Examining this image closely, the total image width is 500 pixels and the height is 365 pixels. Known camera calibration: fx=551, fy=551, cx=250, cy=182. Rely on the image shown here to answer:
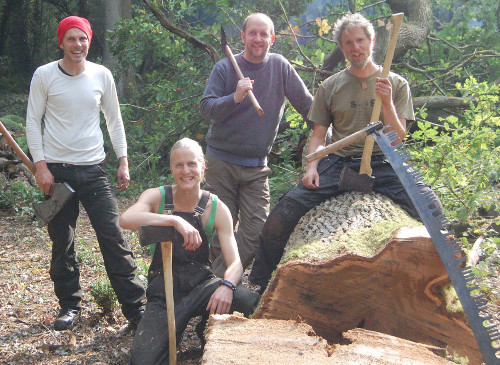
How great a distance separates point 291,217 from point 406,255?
106 centimetres

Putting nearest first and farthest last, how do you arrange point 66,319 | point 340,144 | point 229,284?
point 229,284, point 340,144, point 66,319

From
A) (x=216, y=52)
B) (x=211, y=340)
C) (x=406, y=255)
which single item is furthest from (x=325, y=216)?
(x=216, y=52)

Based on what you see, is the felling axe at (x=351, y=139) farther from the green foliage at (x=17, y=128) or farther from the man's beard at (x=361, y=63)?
the green foliage at (x=17, y=128)

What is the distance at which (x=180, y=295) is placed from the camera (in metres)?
3.24

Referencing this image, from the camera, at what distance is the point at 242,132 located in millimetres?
4180

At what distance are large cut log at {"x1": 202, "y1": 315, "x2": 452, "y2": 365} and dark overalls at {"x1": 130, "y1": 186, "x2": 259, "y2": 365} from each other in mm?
502

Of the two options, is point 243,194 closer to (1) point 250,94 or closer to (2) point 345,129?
(1) point 250,94

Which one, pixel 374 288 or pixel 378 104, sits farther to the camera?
pixel 378 104

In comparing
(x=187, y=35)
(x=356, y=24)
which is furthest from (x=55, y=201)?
(x=187, y=35)

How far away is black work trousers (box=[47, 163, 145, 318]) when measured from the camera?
152 inches

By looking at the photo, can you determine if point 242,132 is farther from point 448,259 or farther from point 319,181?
point 448,259

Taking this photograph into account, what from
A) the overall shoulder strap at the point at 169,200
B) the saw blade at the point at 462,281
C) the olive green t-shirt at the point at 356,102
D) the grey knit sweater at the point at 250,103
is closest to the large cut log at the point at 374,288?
the saw blade at the point at 462,281

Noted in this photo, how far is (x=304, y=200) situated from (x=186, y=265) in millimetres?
944

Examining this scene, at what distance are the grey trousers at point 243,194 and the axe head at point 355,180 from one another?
88 centimetres
